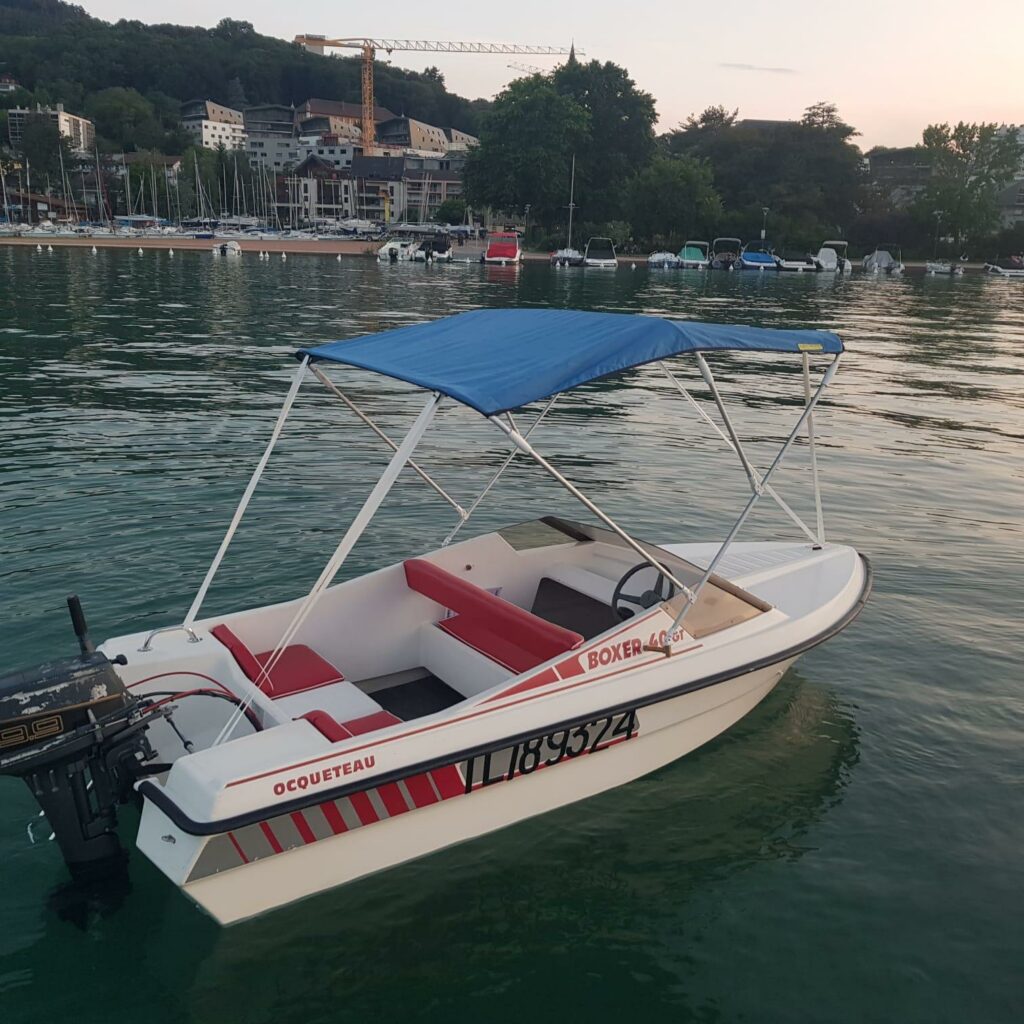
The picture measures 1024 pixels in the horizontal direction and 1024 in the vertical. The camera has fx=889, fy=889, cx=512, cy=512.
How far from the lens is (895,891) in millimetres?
5629

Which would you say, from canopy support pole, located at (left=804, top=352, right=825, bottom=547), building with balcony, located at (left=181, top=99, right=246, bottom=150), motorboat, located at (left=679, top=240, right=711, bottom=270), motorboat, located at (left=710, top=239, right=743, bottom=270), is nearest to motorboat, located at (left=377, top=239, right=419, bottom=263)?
motorboat, located at (left=679, top=240, right=711, bottom=270)

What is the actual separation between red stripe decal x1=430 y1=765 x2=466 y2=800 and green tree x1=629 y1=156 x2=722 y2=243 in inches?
4029

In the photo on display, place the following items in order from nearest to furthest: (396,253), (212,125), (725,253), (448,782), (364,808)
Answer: (364,808) < (448,782) < (396,253) < (725,253) < (212,125)

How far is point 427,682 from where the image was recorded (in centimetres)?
720

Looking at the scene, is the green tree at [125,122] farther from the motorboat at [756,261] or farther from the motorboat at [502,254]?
the motorboat at [756,261]


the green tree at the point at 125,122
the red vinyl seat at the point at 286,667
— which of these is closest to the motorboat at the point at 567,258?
the red vinyl seat at the point at 286,667

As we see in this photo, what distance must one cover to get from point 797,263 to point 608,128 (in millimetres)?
31287

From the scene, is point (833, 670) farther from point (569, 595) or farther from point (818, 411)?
point (818, 411)

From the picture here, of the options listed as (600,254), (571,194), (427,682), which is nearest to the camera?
A: (427,682)

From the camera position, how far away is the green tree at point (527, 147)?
3851 inches

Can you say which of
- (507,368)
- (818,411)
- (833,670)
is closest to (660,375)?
(818,411)

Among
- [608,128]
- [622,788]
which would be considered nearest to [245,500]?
[622,788]

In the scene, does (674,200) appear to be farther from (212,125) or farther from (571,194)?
(212,125)

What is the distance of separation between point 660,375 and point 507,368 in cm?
2186
